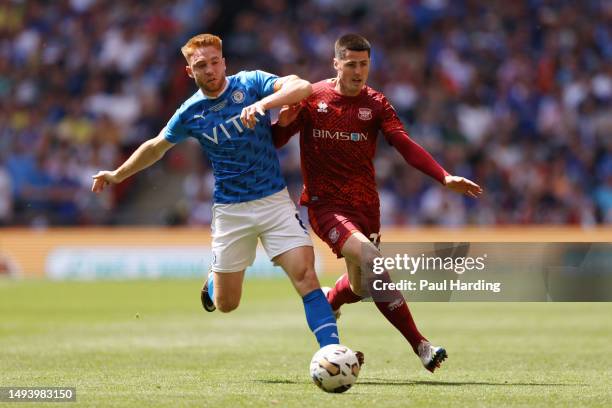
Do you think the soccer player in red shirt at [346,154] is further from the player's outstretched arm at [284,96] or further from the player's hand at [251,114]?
the player's hand at [251,114]

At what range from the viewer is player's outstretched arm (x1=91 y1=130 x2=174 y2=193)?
901 centimetres

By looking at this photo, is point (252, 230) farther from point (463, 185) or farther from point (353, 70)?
point (463, 185)

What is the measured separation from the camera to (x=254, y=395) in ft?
25.6

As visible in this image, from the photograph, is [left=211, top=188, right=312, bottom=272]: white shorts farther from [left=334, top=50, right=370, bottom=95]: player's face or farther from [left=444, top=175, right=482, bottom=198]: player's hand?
[left=444, top=175, right=482, bottom=198]: player's hand

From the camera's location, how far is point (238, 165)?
8758 millimetres

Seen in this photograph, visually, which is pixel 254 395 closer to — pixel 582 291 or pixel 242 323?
pixel 582 291

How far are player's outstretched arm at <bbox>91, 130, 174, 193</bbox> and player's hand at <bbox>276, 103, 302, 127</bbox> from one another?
852 mm

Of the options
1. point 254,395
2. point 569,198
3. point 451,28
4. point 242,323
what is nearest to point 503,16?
point 451,28

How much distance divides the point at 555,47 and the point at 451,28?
2.30m

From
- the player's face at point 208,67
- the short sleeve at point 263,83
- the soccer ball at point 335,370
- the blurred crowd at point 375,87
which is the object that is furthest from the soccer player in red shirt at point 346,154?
the blurred crowd at point 375,87

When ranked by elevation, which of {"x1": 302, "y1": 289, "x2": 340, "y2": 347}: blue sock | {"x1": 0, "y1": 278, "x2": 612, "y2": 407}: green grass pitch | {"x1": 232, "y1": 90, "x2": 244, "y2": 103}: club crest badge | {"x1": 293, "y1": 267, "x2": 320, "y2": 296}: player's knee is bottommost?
{"x1": 0, "y1": 278, "x2": 612, "y2": 407}: green grass pitch

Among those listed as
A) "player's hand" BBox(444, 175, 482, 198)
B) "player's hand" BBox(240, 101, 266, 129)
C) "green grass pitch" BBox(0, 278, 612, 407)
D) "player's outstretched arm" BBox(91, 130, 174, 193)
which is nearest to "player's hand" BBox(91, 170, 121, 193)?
"player's outstretched arm" BBox(91, 130, 174, 193)

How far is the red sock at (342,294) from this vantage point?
972 centimetres

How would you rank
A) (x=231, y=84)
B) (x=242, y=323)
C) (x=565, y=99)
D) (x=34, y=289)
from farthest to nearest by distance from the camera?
(x=565, y=99) → (x=34, y=289) → (x=242, y=323) → (x=231, y=84)
